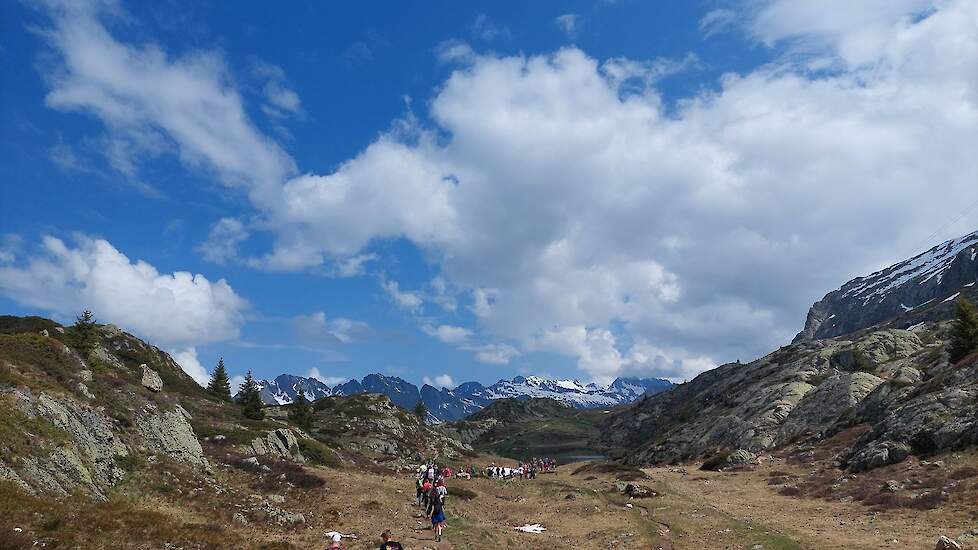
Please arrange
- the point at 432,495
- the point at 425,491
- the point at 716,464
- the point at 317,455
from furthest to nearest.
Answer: the point at 716,464, the point at 317,455, the point at 425,491, the point at 432,495

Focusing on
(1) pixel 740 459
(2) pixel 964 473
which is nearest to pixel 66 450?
(2) pixel 964 473

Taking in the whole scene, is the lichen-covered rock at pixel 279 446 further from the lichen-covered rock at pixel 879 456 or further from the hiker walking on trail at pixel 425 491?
the lichen-covered rock at pixel 879 456

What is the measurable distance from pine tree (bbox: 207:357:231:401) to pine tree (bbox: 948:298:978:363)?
12498cm

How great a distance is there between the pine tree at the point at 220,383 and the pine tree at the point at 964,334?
125 meters

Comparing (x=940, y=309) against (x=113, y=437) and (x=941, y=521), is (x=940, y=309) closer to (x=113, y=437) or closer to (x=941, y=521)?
(x=941, y=521)

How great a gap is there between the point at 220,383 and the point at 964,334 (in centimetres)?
13112

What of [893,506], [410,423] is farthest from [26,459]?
[410,423]

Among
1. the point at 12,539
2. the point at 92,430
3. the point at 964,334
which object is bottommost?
the point at 12,539

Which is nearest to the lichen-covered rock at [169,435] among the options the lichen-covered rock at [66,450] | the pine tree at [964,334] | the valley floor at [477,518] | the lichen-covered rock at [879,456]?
the valley floor at [477,518]

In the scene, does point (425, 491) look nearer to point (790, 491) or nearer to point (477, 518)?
point (477, 518)

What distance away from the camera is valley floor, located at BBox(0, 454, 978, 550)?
21469 millimetres

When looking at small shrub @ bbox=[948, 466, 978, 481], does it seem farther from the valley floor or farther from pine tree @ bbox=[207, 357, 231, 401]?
pine tree @ bbox=[207, 357, 231, 401]

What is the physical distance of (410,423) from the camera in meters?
136

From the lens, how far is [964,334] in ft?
238
